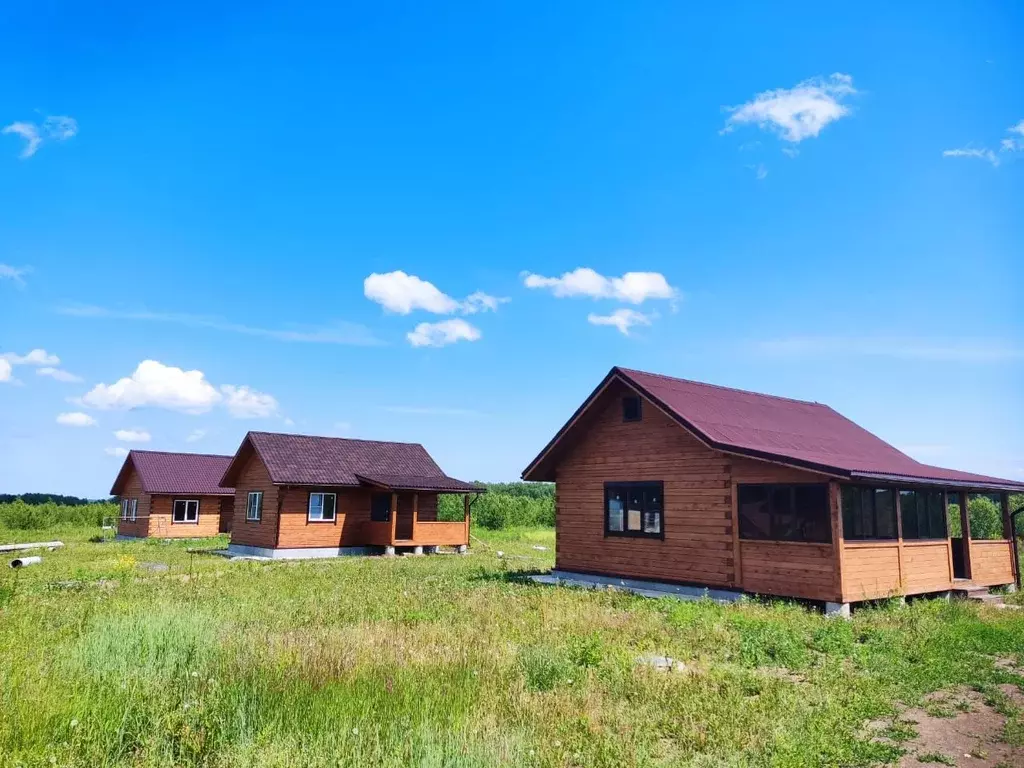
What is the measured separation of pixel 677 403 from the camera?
713 inches

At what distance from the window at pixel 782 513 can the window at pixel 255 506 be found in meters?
21.7

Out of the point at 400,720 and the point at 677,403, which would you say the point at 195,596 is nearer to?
the point at 400,720

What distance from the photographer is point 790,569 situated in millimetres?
15492

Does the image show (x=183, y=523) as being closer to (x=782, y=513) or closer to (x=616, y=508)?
(x=616, y=508)

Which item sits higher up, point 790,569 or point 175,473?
point 175,473

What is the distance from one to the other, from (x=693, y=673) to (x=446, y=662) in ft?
10.5

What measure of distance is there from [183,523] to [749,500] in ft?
113

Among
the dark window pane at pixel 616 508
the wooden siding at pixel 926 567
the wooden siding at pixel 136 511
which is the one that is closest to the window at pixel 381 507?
the wooden siding at pixel 136 511

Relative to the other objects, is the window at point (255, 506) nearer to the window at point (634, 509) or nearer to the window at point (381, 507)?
the window at point (381, 507)

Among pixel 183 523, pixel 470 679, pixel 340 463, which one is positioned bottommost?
pixel 183 523

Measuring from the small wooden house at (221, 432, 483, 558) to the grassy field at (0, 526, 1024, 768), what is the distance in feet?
49.5

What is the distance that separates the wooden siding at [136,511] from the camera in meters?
40.1

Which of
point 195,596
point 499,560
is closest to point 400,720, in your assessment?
point 195,596

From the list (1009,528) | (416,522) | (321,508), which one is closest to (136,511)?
(321,508)
